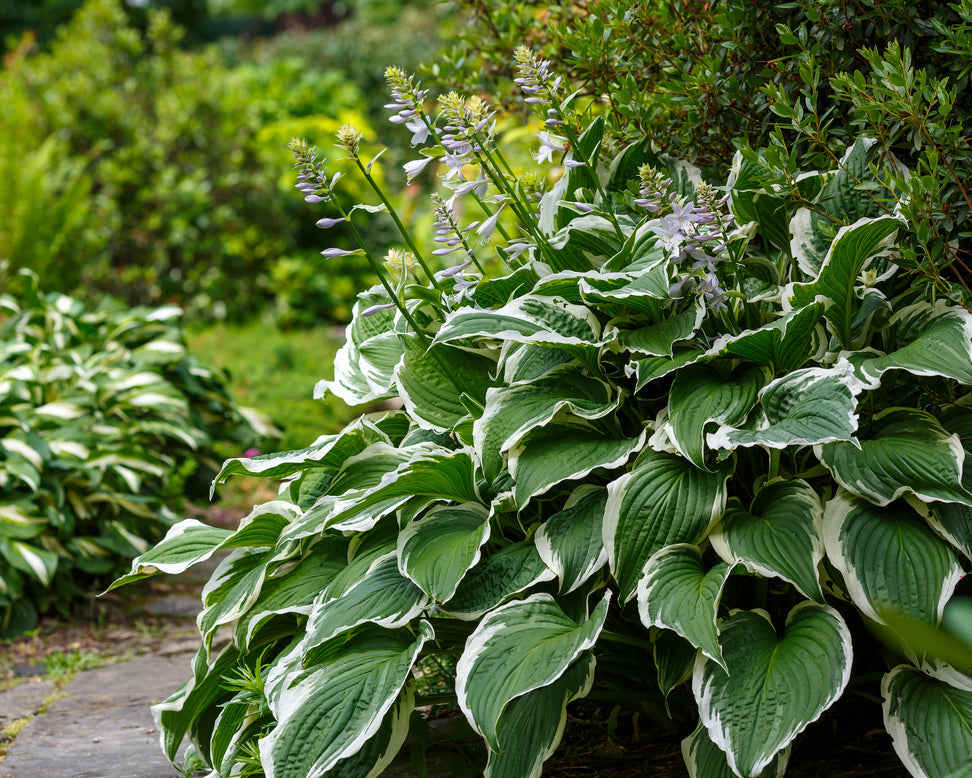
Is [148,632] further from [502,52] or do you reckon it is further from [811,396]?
[811,396]

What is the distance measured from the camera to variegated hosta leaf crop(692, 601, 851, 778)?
5.34ft

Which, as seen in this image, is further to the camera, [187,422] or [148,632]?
[187,422]

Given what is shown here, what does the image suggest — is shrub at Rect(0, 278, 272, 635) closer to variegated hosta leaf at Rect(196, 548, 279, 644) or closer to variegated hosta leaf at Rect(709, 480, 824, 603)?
variegated hosta leaf at Rect(196, 548, 279, 644)

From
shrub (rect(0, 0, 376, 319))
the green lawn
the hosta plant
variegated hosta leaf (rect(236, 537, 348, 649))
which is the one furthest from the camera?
shrub (rect(0, 0, 376, 319))

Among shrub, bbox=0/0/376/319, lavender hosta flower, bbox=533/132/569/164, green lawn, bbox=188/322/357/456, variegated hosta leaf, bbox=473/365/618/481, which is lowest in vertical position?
green lawn, bbox=188/322/357/456

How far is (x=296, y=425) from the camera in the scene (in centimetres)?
556

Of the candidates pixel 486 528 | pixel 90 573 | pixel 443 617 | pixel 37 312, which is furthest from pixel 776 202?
pixel 37 312

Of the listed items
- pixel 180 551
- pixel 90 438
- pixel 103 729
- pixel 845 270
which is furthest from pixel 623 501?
pixel 90 438

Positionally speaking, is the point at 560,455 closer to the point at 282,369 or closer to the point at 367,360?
the point at 367,360

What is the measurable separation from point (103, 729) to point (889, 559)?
6.74 feet

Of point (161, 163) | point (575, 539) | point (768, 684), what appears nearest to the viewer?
point (768, 684)

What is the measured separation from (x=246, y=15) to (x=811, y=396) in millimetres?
24906

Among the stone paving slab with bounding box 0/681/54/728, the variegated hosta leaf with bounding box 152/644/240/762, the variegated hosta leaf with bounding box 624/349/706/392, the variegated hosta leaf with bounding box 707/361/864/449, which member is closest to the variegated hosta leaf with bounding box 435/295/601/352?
the variegated hosta leaf with bounding box 624/349/706/392

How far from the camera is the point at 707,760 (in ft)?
5.94
